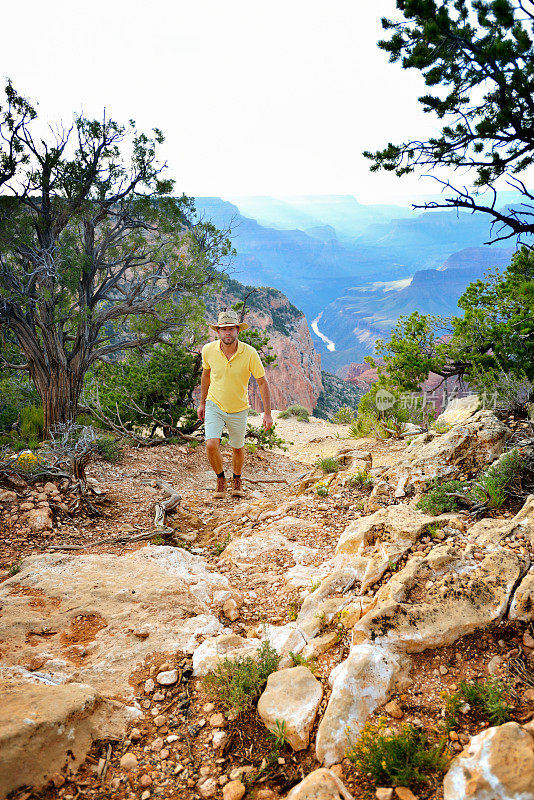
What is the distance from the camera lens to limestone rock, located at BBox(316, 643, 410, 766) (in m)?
1.77

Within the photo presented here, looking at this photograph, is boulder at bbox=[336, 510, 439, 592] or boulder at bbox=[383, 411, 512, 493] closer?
boulder at bbox=[336, 510, 439, 592]

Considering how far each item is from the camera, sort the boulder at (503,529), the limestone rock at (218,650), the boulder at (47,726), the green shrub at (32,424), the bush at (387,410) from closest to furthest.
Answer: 1. the boulder at (47,726)
2. the limestone rock at (218,650)
3. the boulder at (503,529)
4. the green shrub at (32,424)
5. the bush at (387,410)

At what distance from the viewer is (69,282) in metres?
8.01

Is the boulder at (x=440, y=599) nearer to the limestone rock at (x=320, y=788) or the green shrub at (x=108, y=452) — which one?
the limestone rock at (x=320, y=788)

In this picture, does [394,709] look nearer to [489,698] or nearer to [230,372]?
[489,698]

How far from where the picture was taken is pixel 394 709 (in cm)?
184

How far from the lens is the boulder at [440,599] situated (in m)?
2.14

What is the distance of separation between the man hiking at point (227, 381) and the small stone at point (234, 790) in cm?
358

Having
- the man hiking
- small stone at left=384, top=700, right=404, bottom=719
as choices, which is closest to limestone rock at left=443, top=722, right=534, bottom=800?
small stone at left=384, top=700, right=404, bottom=719

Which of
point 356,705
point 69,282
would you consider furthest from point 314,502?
point 69,282

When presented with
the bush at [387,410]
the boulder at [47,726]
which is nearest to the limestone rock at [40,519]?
the boulder at [47,726]

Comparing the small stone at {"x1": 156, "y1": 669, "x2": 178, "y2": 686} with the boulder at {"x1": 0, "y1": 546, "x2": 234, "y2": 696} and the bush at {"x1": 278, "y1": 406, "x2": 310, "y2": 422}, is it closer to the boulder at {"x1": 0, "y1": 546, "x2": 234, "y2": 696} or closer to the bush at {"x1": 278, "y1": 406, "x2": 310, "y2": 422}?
the boulder at {"x1": 0, "y1": 546, "x2": 234, "y2": 696}

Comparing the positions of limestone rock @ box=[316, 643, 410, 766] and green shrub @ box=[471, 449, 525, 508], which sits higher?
green shrub @ box=[471, 449, 525, 508]

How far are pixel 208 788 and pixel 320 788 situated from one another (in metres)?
0.47
